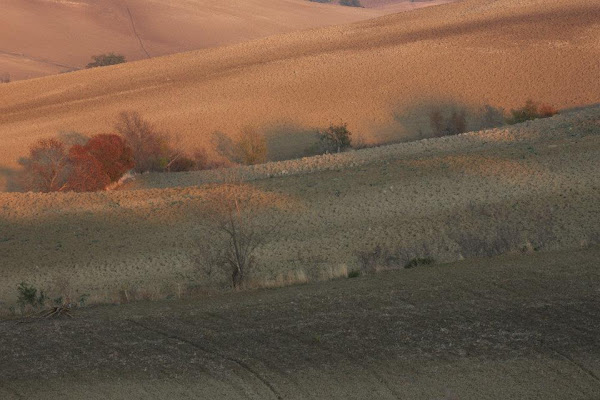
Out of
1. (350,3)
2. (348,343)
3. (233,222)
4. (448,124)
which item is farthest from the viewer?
(350,3)

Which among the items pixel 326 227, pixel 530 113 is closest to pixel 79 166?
pixel 326 227

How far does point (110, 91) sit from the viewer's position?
5678 centimetres

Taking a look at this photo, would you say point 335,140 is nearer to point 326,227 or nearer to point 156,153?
point 156,153

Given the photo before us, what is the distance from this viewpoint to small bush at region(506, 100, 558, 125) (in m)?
40.6

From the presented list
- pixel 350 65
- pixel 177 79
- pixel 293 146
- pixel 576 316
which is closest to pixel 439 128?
pixel 293 146

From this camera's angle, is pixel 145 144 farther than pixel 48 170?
Yes

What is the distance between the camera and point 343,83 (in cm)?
5062

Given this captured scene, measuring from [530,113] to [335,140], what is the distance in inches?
332

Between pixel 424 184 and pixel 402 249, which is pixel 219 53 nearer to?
pixel 424 184

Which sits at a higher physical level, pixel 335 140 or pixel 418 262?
pixel 418 262

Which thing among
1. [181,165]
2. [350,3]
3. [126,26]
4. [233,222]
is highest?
A: [350,3]

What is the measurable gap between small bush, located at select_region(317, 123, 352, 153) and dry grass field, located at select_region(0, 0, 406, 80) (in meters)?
59.1

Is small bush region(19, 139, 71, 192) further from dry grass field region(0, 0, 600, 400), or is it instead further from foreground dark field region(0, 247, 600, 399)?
foreground dark field region(0, 247, 600, 399)

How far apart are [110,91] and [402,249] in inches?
1597
